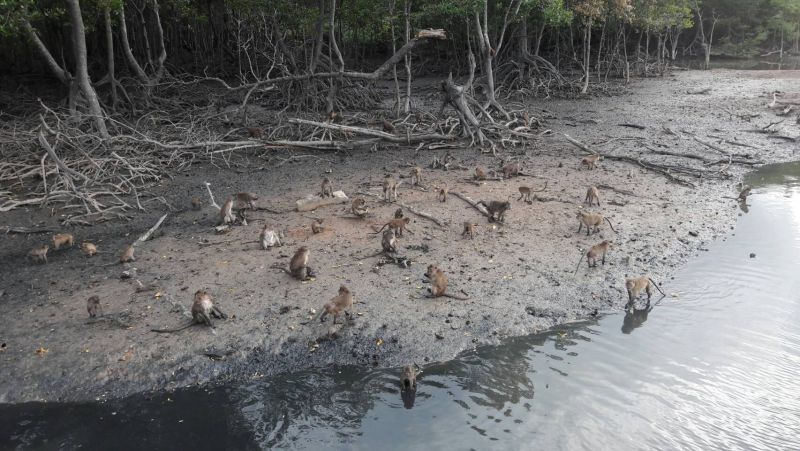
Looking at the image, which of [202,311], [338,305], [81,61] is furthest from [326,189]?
[81,61]

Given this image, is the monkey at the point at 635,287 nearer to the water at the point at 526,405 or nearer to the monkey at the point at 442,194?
the water at the point at 526,405

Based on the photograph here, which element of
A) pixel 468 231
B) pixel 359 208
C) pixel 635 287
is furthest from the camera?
pixel 359 208

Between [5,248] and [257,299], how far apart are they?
4.15 metres

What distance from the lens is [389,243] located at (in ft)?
24.4

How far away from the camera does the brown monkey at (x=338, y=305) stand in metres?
6.07

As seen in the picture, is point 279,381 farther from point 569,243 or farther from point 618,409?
point 569,243

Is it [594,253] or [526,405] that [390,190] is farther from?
[526,405]

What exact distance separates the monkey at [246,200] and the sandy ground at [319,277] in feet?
0.73

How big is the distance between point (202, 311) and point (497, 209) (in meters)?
4.39

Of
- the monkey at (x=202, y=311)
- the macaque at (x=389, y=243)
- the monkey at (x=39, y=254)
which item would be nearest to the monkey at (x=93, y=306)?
the monkey at (x=202, y=311)

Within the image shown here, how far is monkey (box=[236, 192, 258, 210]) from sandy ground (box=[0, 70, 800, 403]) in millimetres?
222

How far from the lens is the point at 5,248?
8195mm

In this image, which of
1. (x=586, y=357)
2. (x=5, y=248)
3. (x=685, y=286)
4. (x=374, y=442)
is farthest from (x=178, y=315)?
(x=685, y=286)

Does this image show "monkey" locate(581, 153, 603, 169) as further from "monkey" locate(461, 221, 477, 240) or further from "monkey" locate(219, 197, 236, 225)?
"monkey" locate(219, 197, 236, 225)
